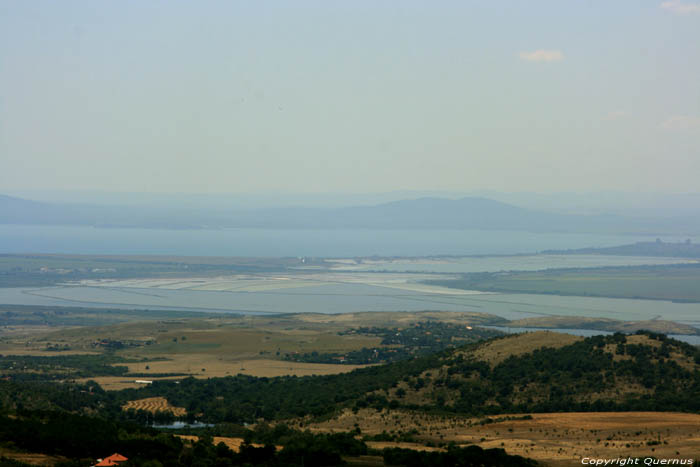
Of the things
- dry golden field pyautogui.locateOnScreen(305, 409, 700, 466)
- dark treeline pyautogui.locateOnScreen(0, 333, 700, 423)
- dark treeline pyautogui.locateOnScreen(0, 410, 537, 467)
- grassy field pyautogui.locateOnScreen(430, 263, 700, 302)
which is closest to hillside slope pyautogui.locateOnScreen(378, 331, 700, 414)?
dark treeline pyautogui.locateOnScreen(0, 333, 700, 423)

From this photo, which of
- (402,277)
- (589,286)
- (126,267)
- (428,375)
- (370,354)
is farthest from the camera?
(126,267)

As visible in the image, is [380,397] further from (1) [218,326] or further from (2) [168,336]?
(1) [218,326]

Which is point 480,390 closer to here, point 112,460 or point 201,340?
point 112,460

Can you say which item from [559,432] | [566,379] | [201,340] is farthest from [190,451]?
[201,340]

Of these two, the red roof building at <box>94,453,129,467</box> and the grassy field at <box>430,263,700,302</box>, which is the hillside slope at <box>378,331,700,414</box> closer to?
the red roof building at <box>94,453,129,467</box>

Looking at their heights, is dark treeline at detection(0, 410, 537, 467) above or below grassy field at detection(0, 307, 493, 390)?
above

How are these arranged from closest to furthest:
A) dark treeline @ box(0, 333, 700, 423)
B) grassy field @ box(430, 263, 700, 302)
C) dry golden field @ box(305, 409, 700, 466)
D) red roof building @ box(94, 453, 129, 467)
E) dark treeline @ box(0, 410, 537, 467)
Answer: red roof building @ box(94, 453, 129, 467) → dark treeline @ box(0, 410, 537, 467) → dry golden field @ box(305, 409, 700, 466) → dark treeline @ box(0, 333, 700, 423) → grassy field @ box(430, 263, 700, 302)

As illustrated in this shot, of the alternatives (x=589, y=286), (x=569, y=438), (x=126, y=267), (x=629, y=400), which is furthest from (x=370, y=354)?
(x=126, y=267)

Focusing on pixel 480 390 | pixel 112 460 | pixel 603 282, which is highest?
pixel 603 282

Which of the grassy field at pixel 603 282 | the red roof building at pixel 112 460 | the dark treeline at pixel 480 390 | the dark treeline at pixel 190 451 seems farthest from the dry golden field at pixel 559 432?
the grassy field at pixel 603 282
